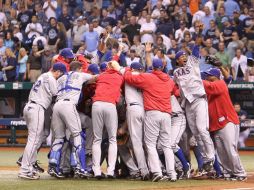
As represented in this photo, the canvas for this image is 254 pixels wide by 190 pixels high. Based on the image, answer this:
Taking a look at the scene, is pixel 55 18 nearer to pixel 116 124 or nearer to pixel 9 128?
pixel 9 128

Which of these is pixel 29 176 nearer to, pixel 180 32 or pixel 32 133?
pixel 32 133

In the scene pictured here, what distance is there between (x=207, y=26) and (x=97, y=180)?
1097 centimetres

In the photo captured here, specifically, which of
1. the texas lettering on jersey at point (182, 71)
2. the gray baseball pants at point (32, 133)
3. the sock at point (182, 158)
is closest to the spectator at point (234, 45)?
the texas lettering on jersey at point (182, 71)

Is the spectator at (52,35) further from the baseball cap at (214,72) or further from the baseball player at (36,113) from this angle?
the baseball cap at (214,72)

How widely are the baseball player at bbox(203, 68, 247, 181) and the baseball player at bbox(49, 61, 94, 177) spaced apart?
2107mm

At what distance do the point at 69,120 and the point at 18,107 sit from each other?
10.4 metres

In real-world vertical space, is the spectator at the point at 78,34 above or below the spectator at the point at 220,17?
below

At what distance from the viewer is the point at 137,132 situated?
46.4 ft

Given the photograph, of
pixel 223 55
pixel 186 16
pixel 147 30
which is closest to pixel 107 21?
pixel 147 30

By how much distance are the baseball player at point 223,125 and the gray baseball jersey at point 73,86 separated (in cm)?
212

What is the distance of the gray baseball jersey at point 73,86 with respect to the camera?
46.6ft

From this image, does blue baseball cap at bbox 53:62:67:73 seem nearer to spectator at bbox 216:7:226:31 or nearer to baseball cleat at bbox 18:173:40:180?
baseball cleat at bbox 18:173:40:180

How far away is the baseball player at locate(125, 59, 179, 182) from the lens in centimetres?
1401

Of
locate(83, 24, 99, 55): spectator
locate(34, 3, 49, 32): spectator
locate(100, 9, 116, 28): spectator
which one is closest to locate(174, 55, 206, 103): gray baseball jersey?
locate(83, 24, 99, 55): spectator
